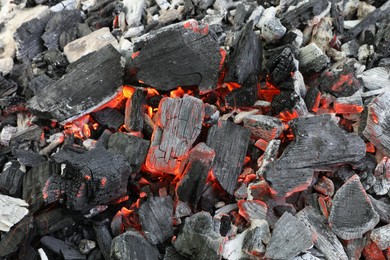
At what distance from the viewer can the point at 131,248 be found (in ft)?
9.87

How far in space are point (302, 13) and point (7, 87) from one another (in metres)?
2.82

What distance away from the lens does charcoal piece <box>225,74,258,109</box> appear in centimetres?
370

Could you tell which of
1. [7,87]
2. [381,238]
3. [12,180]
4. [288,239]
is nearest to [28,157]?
[12,180]

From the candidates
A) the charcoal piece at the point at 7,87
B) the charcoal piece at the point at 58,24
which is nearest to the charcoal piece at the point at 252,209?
the charcoal piece at the point at 7,87

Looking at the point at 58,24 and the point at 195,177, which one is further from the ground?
the point at 58,24

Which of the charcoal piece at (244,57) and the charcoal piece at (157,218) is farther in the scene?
the charcoal piece at (244,57)

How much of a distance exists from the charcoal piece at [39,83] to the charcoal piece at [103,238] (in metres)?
1.44

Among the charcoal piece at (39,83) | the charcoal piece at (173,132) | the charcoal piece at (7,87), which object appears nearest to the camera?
the charcoal piece at (173,132)

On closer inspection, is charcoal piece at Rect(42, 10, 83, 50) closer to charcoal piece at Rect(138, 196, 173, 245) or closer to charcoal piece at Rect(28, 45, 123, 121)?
charcoal piece at Rect(28, 45, 123, 121)

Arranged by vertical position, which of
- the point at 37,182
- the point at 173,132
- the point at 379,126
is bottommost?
the point at 379,126

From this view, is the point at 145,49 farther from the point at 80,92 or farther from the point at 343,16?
the point at 343,16

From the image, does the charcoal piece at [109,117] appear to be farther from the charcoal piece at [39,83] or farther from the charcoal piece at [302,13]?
the charcoal piece at [302,13]

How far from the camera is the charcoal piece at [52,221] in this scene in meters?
3.26

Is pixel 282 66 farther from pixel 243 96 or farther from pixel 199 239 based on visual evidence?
pixel 199 239
